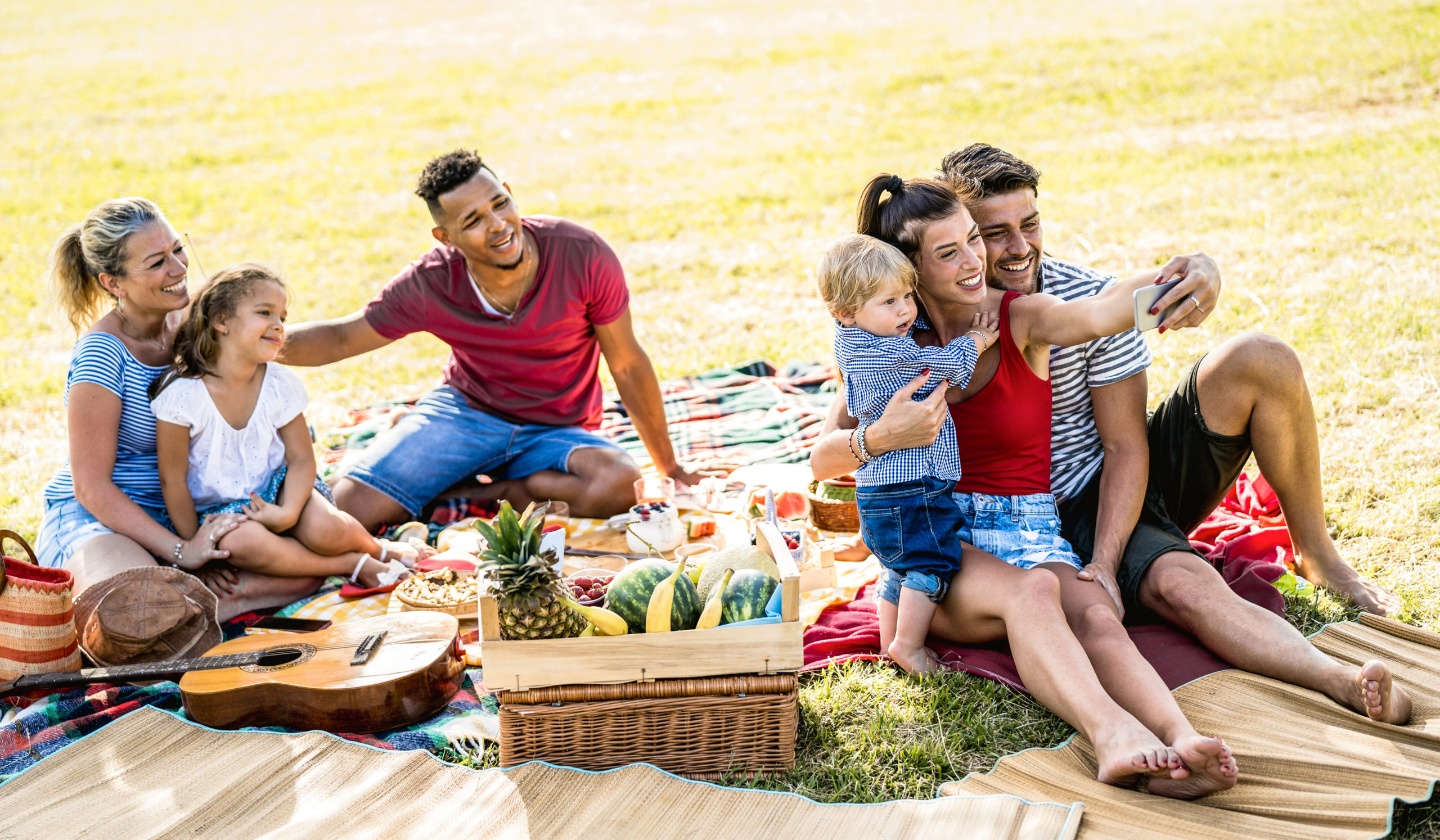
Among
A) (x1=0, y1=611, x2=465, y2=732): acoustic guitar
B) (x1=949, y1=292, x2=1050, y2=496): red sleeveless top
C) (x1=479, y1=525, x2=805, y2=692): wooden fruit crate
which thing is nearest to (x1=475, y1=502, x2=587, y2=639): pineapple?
(x1=479, y1=525, x2=805, y2=692): wooden fruit crate

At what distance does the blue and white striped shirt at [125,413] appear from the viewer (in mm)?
4367

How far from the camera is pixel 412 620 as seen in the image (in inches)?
154

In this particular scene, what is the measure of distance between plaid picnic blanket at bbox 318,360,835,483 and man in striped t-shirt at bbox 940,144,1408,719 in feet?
6.64

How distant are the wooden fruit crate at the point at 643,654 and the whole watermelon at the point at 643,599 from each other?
92mm

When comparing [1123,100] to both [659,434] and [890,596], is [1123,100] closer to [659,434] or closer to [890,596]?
[659,434]

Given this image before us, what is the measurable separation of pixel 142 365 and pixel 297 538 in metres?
0.91

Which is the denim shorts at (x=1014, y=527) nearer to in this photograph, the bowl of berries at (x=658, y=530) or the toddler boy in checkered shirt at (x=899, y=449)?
the toddler boy in checkered shirt at (x=899, y=449)

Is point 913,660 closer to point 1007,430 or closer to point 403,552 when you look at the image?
point 1007,430

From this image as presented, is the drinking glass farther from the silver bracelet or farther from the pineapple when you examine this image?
the pineapple

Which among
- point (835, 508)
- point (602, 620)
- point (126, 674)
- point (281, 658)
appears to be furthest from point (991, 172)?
point (126, 674)

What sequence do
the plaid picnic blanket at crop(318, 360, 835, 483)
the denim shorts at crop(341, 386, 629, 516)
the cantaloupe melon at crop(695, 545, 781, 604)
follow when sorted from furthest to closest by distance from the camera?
the plaid picnic blanket at crop(318, 360, 835, 483) < the denim shorts at crop(341, 386, 629, 516) < the cantaloupe melon at crop(695, 545, 781, 604)

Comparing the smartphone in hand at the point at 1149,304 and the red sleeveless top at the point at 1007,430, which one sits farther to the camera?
the red sleeveless top at the point at 1007,430

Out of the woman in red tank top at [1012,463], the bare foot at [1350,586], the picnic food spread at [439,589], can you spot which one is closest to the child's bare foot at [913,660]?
the woman in red tank top at [1012,463]

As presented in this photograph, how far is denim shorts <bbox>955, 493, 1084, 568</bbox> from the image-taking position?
3.66m
